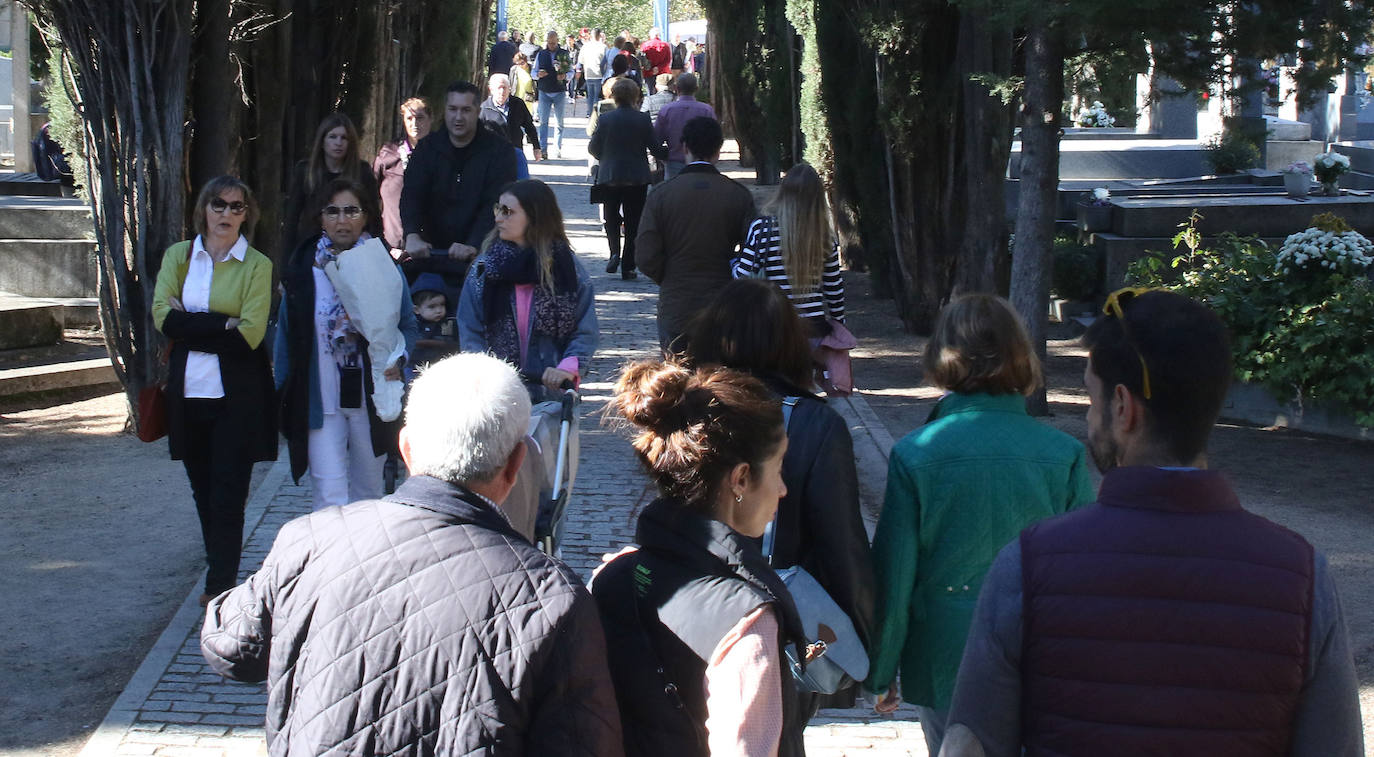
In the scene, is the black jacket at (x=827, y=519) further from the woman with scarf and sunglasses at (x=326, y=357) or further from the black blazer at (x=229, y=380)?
the black blazer at (x=229, y=380)

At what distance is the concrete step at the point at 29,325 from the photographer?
1127cm

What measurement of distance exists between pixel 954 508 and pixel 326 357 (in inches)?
127

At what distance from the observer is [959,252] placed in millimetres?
12047

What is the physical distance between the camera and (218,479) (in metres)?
5.61

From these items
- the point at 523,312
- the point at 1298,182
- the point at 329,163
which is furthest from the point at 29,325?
the point at 1298,182

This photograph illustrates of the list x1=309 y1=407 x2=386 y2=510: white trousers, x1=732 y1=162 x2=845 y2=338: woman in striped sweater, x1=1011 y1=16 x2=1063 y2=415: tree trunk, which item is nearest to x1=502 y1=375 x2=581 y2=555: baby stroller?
x1=309 y1=407 x2=386 y2=510: white trousers

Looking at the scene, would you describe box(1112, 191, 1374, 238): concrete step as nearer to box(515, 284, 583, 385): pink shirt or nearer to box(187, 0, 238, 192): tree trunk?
box(187, 0, 238, 192): tree trunk

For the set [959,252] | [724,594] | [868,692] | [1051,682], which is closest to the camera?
[1051,682]

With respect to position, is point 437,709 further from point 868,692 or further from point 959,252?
point 959,252

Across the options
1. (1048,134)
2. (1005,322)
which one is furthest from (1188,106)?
(1005,322)

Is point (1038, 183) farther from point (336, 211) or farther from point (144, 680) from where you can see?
→ point (144, 680)

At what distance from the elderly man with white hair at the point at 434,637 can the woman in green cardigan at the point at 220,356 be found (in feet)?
10.8

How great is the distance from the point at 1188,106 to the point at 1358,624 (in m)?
19.3

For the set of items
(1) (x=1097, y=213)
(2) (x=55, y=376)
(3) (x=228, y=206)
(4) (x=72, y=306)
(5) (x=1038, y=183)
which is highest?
(5) (x=1038, y=183)
